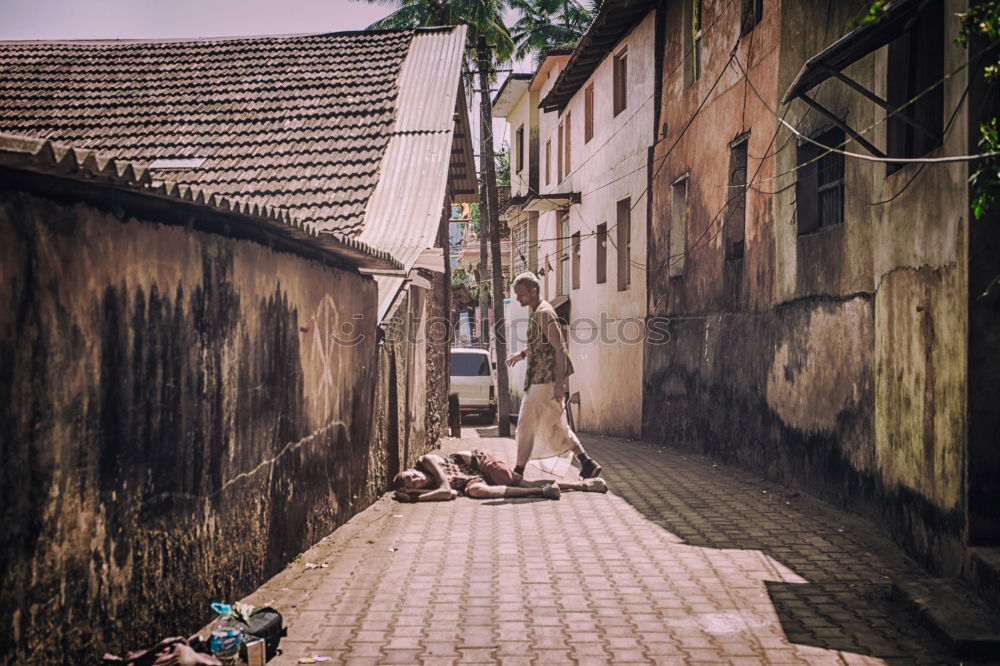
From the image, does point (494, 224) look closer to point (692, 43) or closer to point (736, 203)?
point (692, 43)

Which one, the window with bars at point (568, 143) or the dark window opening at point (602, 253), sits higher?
the window with bars at point (568, 143)

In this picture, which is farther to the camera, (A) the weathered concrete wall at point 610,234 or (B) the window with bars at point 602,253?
(B) the window with bars at point 602,253

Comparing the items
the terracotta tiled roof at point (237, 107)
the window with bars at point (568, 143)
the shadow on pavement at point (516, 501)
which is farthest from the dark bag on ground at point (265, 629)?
the window with bars at point (568, 143)

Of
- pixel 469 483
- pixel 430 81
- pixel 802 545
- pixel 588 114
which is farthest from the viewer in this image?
pixel 588 114

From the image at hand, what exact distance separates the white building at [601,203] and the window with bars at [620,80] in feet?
0.07

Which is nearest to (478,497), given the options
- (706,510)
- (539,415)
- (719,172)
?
(539,415)

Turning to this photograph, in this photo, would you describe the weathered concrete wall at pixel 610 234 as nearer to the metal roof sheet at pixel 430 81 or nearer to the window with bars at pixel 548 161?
the window with bars at pixel 548 161

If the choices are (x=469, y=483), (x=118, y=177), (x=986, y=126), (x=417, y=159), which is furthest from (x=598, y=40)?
(x=118, y=177)

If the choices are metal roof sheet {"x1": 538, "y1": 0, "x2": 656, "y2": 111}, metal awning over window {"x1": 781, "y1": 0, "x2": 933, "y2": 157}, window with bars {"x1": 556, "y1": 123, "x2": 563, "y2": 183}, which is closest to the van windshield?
window with bars {"x1": 556, "y1": 123, "x2": 563, "y2": 183}

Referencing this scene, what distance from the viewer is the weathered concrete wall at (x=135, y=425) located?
347 cm

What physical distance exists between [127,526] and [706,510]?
584cm

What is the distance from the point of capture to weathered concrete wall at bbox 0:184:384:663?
11.4 ft

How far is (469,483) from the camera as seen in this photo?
32.2ft

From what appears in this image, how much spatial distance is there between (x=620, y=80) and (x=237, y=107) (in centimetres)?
950
